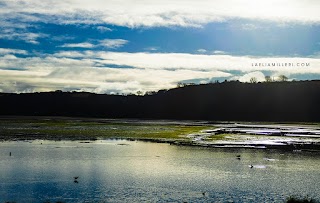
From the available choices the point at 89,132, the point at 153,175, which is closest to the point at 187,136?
the point at 89,132

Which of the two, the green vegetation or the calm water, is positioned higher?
the green vegetation

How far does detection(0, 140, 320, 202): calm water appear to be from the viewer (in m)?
31.3

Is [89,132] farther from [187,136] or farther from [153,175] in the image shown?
[153,175]

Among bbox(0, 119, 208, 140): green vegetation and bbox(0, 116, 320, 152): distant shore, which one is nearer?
bbox(0, 116, 320, 152): distant shore

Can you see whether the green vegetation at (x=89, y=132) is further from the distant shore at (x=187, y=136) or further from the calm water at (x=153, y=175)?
the calm water at (x=153, y=175)

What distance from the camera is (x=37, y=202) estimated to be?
28656 millimetres

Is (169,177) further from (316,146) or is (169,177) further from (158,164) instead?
(316,146)

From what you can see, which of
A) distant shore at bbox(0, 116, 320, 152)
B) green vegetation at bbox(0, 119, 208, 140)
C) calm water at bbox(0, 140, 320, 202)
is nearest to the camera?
calm water at bbox(0, 140, 320, 202)

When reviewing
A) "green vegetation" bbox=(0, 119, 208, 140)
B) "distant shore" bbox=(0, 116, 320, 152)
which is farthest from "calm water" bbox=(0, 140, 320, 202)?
"green vegetation" bbox=(0, 119, 208, 140)

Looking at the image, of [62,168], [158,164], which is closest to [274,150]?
[158,164]

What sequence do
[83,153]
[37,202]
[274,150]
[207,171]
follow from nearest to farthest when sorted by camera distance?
1. [37,202]
2. [207,171]
3. [83,153]
4. [274,150]

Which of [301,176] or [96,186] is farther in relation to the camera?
[301,176]

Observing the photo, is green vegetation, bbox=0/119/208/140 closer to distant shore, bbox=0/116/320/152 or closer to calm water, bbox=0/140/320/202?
distant shore, bbox=0/116/320/152

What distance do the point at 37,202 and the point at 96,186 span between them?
20.5 feet
